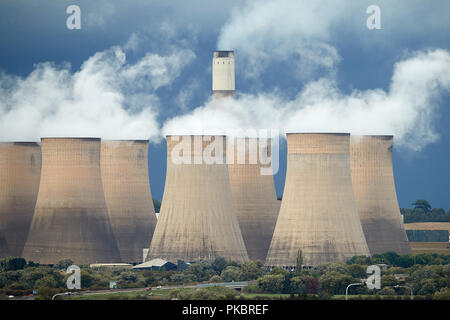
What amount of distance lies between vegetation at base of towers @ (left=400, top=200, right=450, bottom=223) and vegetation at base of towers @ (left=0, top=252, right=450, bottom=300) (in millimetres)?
37791

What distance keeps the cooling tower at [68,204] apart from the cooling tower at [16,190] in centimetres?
462

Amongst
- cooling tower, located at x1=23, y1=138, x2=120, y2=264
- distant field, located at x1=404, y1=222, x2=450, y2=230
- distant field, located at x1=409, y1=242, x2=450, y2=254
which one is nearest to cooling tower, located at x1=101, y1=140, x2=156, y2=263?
cooling tower, located at x1=23, y1=138, x2=120, y2=264

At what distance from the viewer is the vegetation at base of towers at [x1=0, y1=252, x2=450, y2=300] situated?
214 feet

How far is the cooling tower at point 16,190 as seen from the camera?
3329 inches

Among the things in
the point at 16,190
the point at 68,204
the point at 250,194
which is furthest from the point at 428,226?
the point at 68,204

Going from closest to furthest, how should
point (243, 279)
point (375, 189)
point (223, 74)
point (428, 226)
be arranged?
point (243, 279), point (375, 189), point (223, 74), point (428, 226)

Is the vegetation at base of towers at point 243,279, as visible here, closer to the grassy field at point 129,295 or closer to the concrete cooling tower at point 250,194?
the grassy field at point 129,295

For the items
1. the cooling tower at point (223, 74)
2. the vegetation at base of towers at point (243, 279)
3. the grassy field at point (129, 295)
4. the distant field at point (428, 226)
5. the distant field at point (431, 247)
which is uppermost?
the cooling tower at point (223, 74)

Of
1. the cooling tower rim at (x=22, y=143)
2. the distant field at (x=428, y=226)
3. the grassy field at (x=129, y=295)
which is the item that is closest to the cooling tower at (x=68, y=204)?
the cooling tower rim at (x=22, y=143)

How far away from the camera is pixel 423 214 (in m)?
122

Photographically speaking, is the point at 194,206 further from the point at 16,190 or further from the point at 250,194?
the point at 16,190

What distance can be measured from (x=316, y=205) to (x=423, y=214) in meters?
46.8
